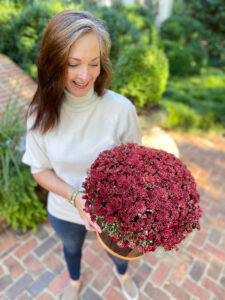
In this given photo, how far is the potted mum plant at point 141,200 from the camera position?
3.41 ft

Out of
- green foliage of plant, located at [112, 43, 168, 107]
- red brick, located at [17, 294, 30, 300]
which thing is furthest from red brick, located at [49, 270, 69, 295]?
green foliage of plant, located at [112, 43, 168, 107]

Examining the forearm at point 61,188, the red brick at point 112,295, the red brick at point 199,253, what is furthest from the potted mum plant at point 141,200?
the red brick at point 199,253

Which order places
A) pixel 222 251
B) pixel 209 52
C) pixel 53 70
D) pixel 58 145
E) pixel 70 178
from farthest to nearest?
pixel 209 52 → pixel 222 251 → pixel 70 178 → pixel 58 145 → pixel 53 70

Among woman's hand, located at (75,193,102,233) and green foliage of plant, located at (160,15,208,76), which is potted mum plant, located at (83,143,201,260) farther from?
green foliage of plant, located at (160,15,208,76)

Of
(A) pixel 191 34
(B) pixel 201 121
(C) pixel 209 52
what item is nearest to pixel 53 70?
(B) pixel 201 121

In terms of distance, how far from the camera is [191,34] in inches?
356

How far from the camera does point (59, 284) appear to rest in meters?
2.32

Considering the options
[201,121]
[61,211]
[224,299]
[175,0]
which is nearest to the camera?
[61,211]

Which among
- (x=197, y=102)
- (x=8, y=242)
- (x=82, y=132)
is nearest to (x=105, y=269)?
(x=8, y=242)

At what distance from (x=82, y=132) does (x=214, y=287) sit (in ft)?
7.14

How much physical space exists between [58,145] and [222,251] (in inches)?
96.9

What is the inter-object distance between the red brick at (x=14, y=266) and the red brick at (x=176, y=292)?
152 centimetres

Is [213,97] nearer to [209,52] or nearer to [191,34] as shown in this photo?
[191,34]

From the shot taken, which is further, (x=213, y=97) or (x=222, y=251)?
(x=213, y=97)
